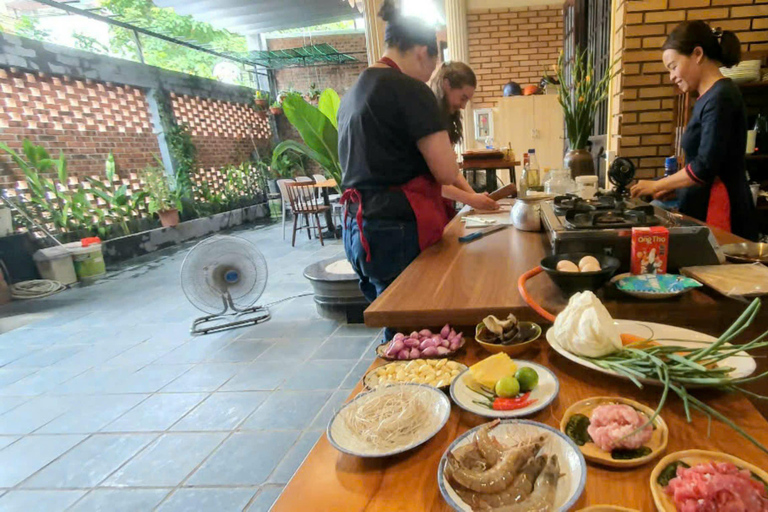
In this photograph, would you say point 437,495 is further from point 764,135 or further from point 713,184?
point 764,135

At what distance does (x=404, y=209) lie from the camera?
61.8 inches

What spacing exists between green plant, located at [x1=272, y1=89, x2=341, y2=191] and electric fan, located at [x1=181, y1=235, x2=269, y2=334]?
945 millimetres

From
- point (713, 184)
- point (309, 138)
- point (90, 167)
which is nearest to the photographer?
point (713, 184)

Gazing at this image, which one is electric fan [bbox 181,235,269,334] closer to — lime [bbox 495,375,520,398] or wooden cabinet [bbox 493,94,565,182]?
lime [bbox 495,375,520,398]

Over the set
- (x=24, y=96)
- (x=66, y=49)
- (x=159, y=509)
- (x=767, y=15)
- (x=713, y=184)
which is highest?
(x=66, y=49)

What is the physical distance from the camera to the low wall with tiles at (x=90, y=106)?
17.0 feet

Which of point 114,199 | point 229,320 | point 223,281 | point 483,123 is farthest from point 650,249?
point 114,199

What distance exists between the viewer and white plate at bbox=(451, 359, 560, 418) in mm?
698

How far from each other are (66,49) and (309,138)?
523 centimetres

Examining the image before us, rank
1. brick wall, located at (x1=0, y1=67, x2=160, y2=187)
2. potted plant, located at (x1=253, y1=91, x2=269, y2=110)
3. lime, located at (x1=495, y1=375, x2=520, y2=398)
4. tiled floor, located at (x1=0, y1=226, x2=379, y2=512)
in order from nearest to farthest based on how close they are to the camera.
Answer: lime, located at (x1=495, y1=375, x2=520, y2=398) < tiled floor, located at (x1=0, y1=226, x2=379, y2=512) < brick wall, located at (x1=0, y1=67, x2=160, y2=187) < potted plant, located at (x1=253, y1=91, x2=269, y2=110)

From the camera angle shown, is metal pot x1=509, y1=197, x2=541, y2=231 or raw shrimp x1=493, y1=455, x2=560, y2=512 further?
metal pot x1=509, y1=197, x2=541, y2=231

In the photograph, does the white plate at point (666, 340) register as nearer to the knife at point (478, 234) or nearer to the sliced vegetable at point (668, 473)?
the sliced vegetable at point (668, 473)

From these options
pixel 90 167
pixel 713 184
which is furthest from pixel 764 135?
pixel 90 167

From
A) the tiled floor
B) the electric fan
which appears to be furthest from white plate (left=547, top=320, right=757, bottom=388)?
the electric fan
